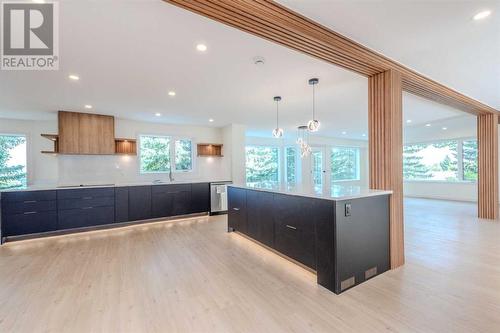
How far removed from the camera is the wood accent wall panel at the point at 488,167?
198 inches

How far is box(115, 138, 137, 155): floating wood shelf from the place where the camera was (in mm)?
5423

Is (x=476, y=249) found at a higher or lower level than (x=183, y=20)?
lower

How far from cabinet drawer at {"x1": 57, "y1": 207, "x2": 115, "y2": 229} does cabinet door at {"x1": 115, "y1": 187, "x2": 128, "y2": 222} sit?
0.09m

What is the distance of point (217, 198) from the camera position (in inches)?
232

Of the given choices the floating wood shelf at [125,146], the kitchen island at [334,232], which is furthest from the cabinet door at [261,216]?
the floating wood shelf at [125,146]

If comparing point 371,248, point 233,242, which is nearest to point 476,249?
point 371,248

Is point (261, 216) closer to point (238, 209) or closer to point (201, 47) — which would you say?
point (238, 209)

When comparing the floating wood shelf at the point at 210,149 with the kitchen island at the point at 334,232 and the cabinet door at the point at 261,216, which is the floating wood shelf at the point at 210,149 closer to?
the cabinet door at the point at 261,216

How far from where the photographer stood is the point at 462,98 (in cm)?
409

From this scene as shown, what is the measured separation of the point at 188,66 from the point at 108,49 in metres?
0.84

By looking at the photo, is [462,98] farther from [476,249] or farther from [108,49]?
[108,49]

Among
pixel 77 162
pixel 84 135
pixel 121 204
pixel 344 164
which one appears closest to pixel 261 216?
pixel 121 204

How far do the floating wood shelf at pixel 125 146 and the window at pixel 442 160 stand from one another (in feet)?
32.1

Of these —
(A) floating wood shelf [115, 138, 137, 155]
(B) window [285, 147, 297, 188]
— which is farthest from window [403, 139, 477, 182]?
(A) floating wood shelf [115, 138, 137, 155]
